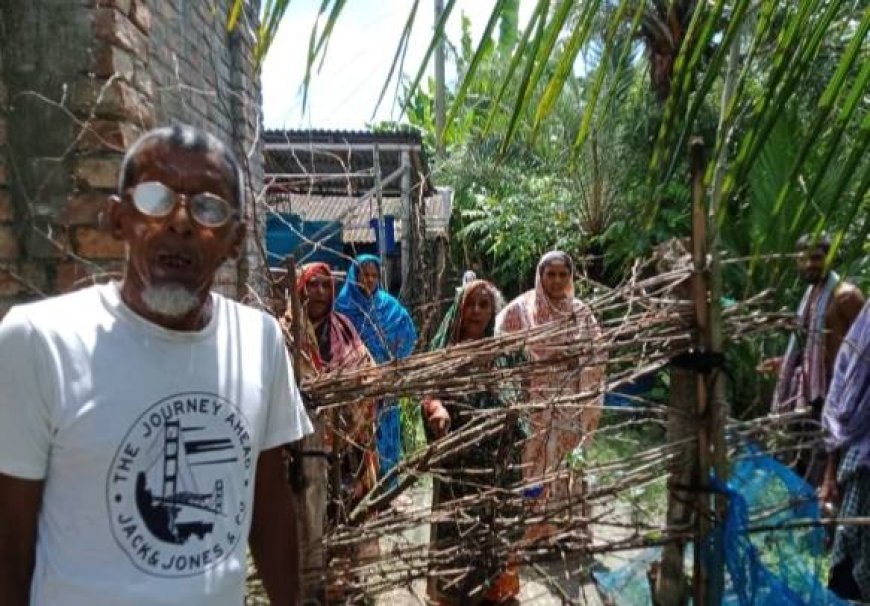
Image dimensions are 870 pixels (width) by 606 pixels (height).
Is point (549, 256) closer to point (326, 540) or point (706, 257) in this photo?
point (706, 257)

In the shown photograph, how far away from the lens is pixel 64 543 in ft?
4.65

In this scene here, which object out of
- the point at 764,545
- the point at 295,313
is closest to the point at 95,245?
the point at 295,313

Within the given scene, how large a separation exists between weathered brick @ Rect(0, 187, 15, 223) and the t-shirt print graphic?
4.79 feet

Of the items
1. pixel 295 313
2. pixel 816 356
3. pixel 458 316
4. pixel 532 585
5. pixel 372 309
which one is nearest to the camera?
pixel 295 313

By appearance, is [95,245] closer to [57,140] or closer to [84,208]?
[84,208]

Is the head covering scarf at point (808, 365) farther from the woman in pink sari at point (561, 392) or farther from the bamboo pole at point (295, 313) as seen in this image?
the bamboo pole at point (295, 313)

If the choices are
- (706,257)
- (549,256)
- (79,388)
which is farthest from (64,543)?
(549,256)

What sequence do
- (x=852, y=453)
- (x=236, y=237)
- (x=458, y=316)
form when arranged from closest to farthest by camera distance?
(x=236, y=237), (x=852, y=453), (x=458, y=316)

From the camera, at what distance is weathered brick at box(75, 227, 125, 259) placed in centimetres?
265

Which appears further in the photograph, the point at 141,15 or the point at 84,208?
the point at 141,15

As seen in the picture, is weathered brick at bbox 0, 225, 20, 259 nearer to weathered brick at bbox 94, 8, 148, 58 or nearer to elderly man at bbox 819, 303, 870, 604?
weathered brick at bbox 94, 8, 148, 58

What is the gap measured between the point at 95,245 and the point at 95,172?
0.73 ft

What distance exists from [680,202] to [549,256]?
543cm

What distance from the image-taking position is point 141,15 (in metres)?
2.93
